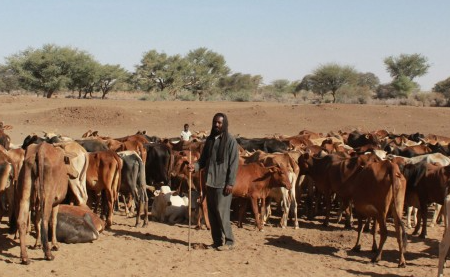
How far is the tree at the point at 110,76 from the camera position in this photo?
2250 inches

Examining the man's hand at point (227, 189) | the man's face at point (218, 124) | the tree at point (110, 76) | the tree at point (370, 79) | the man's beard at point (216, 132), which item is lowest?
the man's hand at point (227, 189)

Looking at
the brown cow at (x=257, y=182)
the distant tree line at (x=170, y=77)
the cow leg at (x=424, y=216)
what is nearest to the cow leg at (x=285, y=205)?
the brown cow at (x=257, y=182)

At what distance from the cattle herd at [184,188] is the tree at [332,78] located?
131 feet

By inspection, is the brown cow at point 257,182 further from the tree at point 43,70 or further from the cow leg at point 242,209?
the tree at point 43,70

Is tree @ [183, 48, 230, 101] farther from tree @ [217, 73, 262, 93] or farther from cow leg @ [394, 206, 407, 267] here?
cow leg @ [394, 206, 407, 267]

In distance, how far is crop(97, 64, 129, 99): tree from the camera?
188 feet

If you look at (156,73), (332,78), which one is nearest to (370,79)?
(332,78)

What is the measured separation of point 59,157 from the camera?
9336 millimetres

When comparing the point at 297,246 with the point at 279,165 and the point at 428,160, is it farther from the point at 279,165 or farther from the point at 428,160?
the point at 428,160

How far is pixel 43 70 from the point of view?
Result: 5412 cm

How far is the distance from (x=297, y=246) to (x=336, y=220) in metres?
3.21

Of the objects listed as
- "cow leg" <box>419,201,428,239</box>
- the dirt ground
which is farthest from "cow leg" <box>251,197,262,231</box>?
"cow leg" <box>419,201,428,239</box>

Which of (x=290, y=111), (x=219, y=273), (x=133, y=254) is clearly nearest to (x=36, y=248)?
(x=133, y=254)

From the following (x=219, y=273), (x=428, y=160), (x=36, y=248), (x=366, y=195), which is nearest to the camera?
(x=219, y=273)
